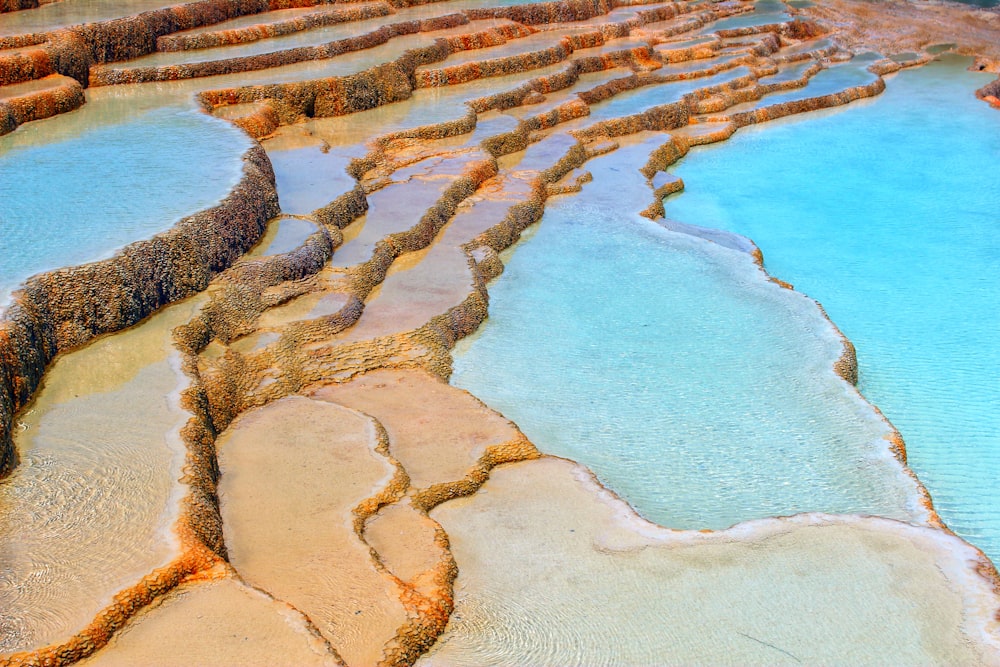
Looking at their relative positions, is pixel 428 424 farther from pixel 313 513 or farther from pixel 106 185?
pixel 106 185

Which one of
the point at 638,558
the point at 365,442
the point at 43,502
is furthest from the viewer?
the point at 365,442

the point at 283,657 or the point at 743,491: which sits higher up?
the point at 283,657

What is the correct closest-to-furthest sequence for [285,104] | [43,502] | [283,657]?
[283,657]
[43,502]
[285,104]

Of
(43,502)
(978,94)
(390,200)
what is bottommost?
(978,94)

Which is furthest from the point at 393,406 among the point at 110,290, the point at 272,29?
the point at 272,29

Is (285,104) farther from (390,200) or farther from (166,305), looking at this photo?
(166,305)

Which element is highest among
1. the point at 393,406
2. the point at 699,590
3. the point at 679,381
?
the point at 699,590

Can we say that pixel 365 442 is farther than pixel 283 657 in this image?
Yes

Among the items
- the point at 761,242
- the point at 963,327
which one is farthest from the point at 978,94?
the point at 963,327
